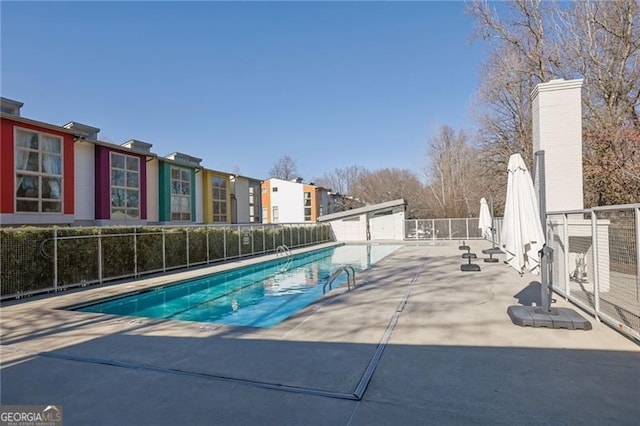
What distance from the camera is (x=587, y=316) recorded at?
513cm

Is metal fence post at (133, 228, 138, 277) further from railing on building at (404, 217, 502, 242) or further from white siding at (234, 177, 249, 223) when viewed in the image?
railing on building at (404, 217, 502, 242)

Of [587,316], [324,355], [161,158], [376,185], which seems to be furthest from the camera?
[376,185]

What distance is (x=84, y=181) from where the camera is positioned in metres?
14.4

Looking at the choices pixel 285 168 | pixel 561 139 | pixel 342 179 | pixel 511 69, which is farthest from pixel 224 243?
pixel 342 179

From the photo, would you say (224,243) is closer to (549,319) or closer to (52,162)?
(52,162)

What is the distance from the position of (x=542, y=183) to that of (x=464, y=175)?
29.8m

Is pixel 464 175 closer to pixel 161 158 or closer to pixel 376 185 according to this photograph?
pixel 376 185

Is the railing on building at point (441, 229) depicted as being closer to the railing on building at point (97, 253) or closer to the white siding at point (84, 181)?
the railing on building at point (97, 253)

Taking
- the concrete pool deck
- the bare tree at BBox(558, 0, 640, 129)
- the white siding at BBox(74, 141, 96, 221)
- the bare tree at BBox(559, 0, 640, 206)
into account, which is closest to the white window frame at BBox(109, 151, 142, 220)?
the white siding at BBox(74, 141, 96, 221)

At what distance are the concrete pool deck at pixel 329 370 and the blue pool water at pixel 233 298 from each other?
67.0 inches

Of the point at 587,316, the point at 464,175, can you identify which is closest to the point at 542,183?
the point at 587,316

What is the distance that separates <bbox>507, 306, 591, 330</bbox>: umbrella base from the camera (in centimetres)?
443

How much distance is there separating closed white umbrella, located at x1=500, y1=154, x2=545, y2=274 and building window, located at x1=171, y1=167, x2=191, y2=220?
57.6ft

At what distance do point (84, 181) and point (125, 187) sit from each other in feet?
5.89
